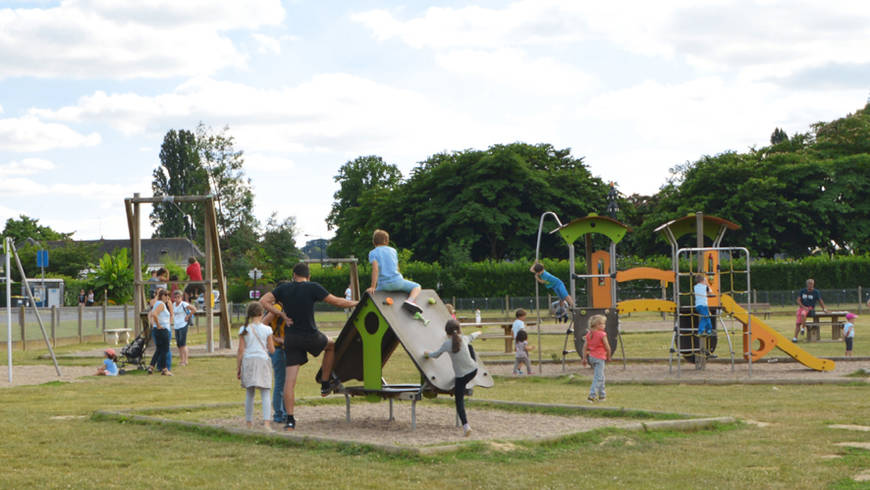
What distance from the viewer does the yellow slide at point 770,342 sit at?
63.9 ft

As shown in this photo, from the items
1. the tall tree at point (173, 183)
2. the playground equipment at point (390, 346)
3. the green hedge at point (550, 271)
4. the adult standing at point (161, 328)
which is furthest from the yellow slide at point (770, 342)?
the tall tree at point (173, 183)

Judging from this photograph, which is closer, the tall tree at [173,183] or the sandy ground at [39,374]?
the sandy ground at [39,374]

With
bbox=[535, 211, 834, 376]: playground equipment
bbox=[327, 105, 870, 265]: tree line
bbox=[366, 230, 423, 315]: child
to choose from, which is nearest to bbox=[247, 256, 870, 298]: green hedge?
bbox=[327, 105, 870, 265]: tree line

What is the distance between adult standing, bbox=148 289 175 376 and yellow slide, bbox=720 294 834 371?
1078cm

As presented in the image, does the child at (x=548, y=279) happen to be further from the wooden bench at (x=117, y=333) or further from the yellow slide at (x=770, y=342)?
the wooden bench at (x=117, y=333)

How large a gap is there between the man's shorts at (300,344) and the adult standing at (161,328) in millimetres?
9623

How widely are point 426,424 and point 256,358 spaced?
2115 mm

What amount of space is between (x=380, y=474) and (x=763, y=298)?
49758 mm

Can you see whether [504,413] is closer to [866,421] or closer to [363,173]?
[866,421]

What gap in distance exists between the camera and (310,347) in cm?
1157

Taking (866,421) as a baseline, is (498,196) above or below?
above

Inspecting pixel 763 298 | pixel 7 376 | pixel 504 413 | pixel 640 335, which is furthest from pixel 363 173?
pixel 504 413

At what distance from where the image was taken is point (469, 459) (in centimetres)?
940

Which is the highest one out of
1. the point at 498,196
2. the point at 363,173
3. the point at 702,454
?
the point at 363,173
